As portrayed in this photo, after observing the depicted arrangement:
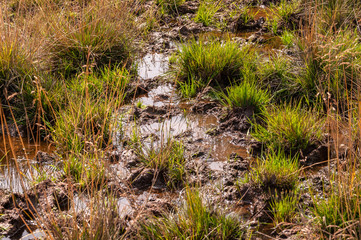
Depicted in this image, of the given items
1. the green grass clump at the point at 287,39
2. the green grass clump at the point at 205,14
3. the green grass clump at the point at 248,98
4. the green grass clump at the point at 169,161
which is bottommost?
the green grass clump at the point at 169,161

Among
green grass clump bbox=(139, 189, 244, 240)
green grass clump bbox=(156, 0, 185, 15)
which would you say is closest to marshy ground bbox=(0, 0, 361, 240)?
green grass clump bbox=(139, 189, 244, 240)

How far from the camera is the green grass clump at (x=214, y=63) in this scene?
445 centimetres

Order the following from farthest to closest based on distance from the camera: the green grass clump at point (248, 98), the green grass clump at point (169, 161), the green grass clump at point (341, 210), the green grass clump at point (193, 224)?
the green grass clump at point (248, 98)
the green grass clump at point (169, 161)
the green grass clump at point (193, 224)
the green grass clump at point (341, 210)

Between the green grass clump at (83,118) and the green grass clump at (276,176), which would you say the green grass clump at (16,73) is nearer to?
the green grass clump at (83,118)

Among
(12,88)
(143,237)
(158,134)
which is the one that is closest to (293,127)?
(158,134)

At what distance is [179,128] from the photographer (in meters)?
3.89

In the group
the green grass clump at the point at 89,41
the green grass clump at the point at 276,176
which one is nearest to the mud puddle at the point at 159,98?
the green grass clump at the point at 89,41

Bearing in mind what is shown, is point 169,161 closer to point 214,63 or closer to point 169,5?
point 214,63

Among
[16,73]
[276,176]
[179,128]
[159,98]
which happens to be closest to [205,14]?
[159,98]

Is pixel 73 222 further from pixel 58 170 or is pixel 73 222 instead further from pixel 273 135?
pixel 273 135

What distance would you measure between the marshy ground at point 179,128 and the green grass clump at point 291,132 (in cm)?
1

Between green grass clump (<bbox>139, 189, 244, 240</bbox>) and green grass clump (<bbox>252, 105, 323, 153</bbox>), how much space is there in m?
1.01

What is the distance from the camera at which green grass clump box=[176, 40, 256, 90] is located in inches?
175

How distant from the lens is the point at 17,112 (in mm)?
4051
